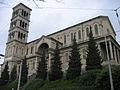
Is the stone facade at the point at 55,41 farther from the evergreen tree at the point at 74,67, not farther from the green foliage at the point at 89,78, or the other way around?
the green foliage at the point at 89,78

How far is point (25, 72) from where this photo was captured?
1638 inches

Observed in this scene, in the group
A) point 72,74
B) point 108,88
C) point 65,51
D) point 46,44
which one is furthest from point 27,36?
point 108,88

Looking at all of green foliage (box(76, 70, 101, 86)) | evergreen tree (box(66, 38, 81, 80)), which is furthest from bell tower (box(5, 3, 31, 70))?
green foliage (box(76, 70, 101, 86))

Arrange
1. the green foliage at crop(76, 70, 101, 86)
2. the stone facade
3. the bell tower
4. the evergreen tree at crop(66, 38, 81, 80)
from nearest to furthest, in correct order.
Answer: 1. the green foliage at crop(76, 70, 101, 86)
2. the evergreen tree at crop(66, 38, 81, 80)
3. the stone facade
4. the bell tower

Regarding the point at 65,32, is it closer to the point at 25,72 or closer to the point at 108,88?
the point at 25,72

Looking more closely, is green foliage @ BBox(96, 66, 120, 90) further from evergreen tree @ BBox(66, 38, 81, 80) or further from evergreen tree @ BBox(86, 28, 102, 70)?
evergreen tree @ BBox(66, 38, 81, 80)

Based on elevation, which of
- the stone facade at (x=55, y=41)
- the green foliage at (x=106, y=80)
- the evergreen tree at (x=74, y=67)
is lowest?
the green foliage at (x=106, y=80)

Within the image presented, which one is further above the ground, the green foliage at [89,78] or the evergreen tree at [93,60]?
the evergreen tree at [93,60]

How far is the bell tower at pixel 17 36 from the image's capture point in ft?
178

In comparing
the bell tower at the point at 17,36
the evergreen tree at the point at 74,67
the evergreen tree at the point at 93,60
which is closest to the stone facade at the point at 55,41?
the bell tower at the point at 17,36

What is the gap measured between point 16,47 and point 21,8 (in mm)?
14946

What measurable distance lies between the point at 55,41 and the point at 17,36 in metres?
16.0

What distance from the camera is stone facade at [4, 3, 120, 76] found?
40.9 meters

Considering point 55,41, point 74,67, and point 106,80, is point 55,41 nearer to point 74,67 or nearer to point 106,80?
point 74,67
